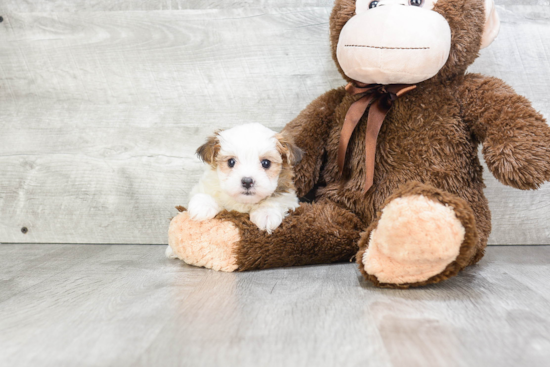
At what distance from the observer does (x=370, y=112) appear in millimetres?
1312

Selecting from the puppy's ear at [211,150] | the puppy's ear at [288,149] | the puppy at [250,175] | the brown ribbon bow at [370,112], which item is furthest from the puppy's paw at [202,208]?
the brown ribbon bow at [370,112]

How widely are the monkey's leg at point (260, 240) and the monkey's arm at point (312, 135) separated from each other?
13 centimetres

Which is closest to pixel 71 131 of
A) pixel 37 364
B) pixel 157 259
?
pixel 157 259

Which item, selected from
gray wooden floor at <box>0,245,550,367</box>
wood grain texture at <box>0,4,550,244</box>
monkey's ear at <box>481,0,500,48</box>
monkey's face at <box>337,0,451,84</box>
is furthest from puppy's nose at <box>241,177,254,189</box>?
monkey's ear at <box>481,0,500,48</box>

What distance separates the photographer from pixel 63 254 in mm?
1541

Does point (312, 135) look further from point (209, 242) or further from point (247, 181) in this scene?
point (209, 242)

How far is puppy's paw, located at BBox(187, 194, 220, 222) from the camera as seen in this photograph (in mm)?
1250

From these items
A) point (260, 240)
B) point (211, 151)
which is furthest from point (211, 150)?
point (260, 240)

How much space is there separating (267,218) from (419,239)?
41 cm

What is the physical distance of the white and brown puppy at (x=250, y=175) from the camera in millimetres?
1209

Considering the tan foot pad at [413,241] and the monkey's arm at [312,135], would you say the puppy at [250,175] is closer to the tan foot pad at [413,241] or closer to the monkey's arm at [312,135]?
the monkey's arm at [312,135]

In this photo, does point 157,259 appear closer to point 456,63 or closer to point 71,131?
point 71,131

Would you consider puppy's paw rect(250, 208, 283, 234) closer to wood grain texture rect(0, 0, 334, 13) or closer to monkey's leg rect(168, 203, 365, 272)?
monkey's leg rect(168, 203, 365, 272)

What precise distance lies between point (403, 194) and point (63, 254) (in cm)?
111
